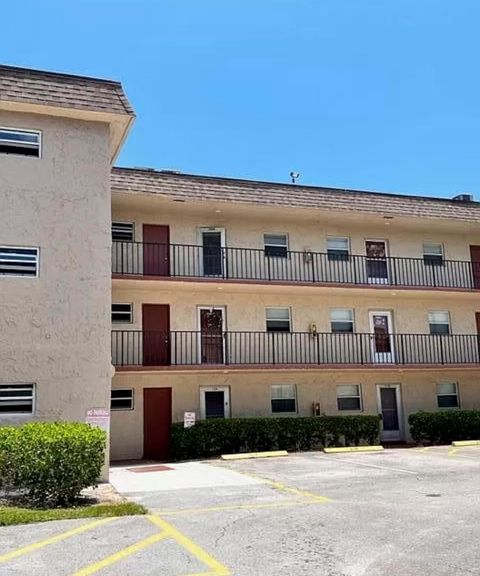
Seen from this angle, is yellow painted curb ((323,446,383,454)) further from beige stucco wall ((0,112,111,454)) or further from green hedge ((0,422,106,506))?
green hedge ((0,422,106,506))

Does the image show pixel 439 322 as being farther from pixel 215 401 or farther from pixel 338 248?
pixel 215 401

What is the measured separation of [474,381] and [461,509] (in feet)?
49.7

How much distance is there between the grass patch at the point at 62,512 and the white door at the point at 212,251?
37.7 ft

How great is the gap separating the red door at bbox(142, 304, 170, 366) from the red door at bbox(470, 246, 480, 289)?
12.2 metres

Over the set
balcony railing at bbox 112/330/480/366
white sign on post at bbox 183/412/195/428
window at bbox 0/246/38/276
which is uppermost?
window at bbox 0/246/38/276

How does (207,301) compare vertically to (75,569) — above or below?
above

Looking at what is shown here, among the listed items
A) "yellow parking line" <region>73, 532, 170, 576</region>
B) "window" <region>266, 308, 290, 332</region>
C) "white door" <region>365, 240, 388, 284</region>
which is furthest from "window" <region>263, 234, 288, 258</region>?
Result: "yellow parking line" <region>73, 532, 170, 576</region>

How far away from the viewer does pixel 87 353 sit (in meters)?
13.3

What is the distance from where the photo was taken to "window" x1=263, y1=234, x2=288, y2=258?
21.5 metres

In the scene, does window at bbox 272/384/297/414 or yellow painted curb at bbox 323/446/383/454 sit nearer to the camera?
yellow painted curb at bbox 323/446/383/454

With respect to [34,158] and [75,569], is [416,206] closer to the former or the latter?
[34,158]

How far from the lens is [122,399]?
61.3 feet

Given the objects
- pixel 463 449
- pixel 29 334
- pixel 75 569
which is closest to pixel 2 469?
pixel 29 334

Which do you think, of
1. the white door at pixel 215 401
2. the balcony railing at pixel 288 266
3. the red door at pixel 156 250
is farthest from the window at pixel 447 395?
the red door at pixel 156 250
